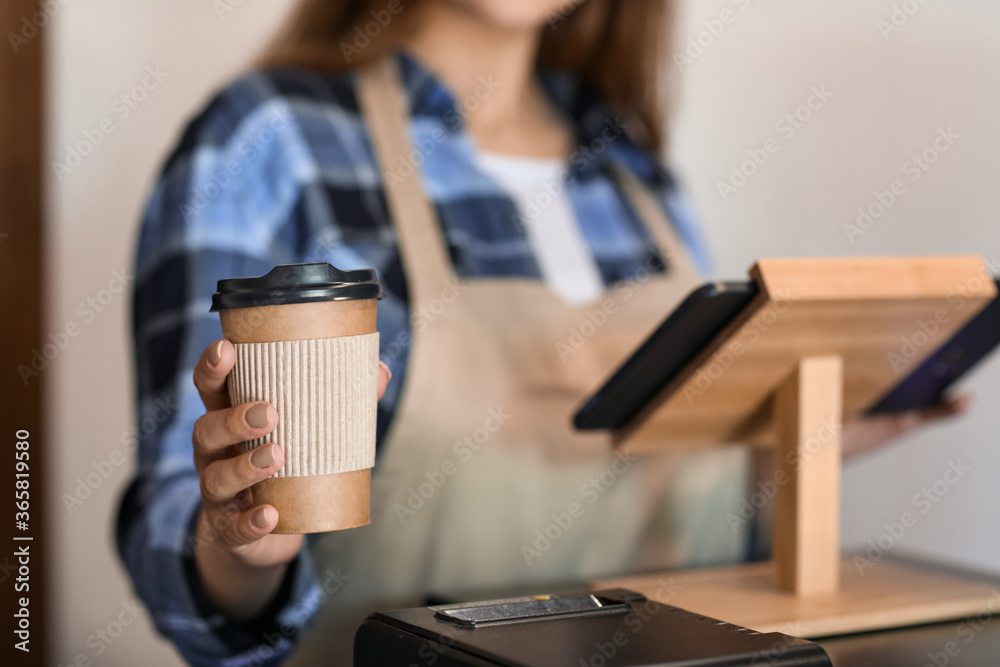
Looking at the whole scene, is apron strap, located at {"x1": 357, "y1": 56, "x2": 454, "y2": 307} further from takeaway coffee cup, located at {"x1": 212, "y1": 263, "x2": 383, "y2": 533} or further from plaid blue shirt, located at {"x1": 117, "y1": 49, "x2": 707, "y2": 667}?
takeaway coffee cup, located at {"x1": 212, "y1": 263, "x2": 383, "y2": 533}

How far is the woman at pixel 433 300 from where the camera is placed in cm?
116

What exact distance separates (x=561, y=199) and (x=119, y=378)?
794mm

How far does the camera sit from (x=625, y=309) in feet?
4.92

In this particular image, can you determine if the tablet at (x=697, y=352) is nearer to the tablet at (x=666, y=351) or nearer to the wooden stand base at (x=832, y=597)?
the tablet at (x=666, y=351)

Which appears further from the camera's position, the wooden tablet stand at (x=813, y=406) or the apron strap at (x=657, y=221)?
the apron strap at (x=657, y=221)

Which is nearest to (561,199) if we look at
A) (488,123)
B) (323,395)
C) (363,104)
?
(488,123)

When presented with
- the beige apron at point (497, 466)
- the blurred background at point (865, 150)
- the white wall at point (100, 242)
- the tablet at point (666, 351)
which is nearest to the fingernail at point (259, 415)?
the tablet at point (666, 351)

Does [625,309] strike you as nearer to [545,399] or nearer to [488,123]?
[545,399]

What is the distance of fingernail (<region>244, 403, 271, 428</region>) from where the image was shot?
0.62 meters

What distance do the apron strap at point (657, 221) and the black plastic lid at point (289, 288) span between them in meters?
1.04

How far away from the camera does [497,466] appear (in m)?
1.34

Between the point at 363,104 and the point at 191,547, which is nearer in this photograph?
the point at 191,547

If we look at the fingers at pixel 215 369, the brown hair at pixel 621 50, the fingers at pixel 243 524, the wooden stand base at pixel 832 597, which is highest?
the brown hair at pixel 621 50

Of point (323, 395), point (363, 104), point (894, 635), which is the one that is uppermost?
point (363, 104)
